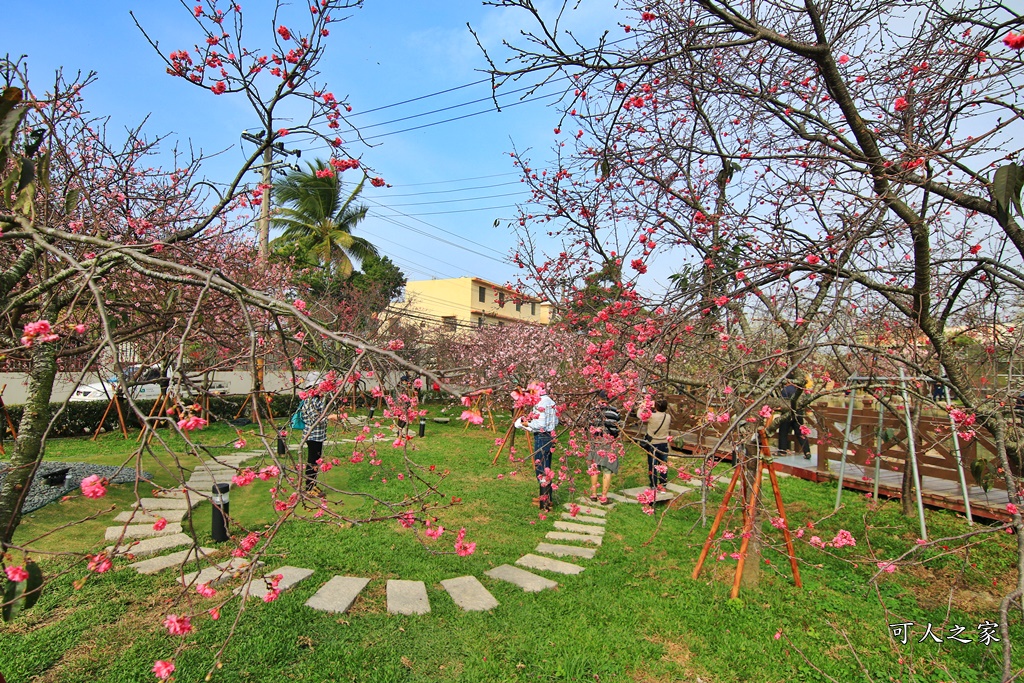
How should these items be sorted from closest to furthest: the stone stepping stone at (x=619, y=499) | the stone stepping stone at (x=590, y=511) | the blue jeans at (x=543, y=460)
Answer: the blue jeans at (x=543, y=460) < the stone stepping stone at (x=590, y=511) < the stone stepping stone at (x=619, y=499)

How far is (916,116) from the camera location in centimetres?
326

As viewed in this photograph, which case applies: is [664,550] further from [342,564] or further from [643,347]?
[342,564]

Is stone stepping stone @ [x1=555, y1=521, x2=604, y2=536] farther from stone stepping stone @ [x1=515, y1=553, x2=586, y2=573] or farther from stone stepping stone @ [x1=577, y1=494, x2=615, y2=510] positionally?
stone stepping stone @ [x1=515, y1=553, x2=586, y2=573]

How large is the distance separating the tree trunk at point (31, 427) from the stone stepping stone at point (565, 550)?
3841 mm

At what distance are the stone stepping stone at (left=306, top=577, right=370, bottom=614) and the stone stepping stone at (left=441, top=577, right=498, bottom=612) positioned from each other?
2.11ft

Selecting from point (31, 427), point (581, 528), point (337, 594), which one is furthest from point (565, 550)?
point (31, 427)

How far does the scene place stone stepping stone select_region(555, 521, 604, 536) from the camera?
19.1ft

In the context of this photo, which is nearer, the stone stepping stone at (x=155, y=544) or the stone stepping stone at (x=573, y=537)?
the stone stepping stone at (x=155, y=544)

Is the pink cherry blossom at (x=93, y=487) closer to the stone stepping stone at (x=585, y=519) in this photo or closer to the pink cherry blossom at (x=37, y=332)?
the pink cherry blossom at (x=37, y=332)

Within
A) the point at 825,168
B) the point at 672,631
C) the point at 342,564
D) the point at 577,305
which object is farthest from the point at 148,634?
the point at 825,168

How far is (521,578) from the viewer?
446 centimetres

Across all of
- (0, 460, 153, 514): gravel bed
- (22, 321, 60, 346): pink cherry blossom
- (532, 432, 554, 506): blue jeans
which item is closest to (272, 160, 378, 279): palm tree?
(0, 460, 153, 514): gravel bed

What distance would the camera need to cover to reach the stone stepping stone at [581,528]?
19.1 ft

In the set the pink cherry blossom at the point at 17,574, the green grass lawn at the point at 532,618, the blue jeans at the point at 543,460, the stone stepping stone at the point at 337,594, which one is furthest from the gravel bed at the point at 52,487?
the blue jeans at the point at 543,460
